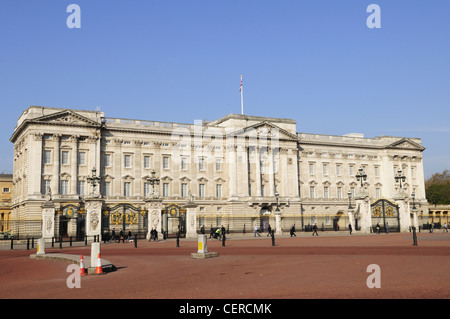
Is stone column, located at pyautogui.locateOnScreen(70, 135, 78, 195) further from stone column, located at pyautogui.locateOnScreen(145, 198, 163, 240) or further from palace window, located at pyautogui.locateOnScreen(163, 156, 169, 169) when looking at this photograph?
stone column, located at pyautogui.locateOnScreen(145, 198, 163, 240)

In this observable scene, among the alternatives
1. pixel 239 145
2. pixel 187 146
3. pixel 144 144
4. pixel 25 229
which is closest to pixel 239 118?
pixel 239 145

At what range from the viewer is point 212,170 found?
2977 inches

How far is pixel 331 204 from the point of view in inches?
3332

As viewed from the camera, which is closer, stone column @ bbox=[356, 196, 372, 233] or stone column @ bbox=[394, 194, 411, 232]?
stone column @ bbox=[356, 196, 372, 233]

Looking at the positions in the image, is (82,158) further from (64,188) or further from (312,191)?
(312,191)

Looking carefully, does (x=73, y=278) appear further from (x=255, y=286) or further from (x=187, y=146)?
(x=187, y=146)

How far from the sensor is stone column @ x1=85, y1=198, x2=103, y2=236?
42.7 metres

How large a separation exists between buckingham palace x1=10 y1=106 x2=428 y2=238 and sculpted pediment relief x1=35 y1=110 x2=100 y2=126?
0.45 ft

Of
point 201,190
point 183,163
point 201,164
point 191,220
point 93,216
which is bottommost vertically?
point 191,220

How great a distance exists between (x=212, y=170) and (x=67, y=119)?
23.6 metres

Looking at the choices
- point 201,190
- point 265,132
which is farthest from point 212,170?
point 265,132

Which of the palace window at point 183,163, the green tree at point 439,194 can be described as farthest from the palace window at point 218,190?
the green tree at point 439,194

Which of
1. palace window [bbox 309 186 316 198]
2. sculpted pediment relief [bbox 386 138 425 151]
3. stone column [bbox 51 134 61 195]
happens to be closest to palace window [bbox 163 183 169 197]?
stone column [bbox 51 134 61 195]

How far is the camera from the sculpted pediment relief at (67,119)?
63.1 metres
